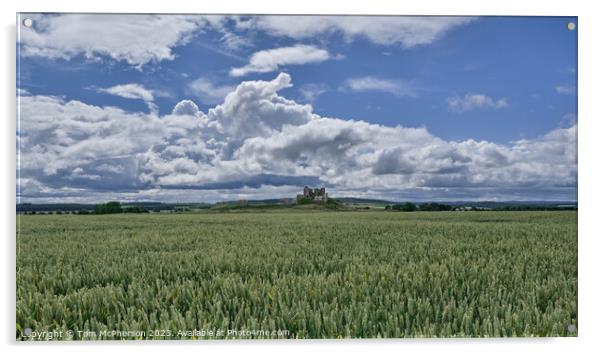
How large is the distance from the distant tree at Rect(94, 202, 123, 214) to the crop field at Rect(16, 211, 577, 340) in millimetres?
60

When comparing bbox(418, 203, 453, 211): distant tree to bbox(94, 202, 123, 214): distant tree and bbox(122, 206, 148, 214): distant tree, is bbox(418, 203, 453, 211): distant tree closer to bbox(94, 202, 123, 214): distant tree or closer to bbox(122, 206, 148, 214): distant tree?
bbox(122, 206, 148, 214): distant tree

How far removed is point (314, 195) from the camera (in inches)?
159

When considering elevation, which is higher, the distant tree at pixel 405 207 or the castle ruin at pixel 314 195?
the castle ruin at pixel 314 195

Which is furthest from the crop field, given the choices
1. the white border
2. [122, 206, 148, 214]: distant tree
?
the white border

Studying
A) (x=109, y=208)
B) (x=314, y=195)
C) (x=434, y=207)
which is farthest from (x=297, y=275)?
(x=109, y=208)

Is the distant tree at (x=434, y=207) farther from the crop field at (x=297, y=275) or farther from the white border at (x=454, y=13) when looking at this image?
the white border at (x=454, y=13)

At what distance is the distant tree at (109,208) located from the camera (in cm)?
390

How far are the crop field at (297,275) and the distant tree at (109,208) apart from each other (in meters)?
0.06

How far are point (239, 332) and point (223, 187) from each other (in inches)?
53.7

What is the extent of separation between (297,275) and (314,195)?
86 cm

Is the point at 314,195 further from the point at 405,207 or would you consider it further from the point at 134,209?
the point at 134,209

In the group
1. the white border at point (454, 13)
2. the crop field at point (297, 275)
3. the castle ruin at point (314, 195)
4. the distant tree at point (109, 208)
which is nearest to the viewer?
the crop field at point (297, 275)

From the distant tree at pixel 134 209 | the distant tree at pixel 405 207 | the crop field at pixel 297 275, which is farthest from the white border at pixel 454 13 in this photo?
the distant tree at pixel 405 207

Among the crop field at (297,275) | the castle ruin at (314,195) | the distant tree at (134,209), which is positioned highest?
the castle ruin at (314,195)
